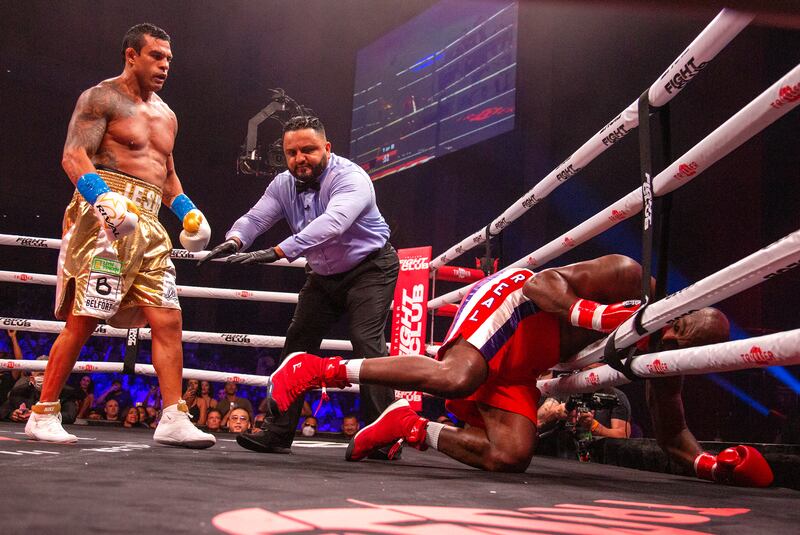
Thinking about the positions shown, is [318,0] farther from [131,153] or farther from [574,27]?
[131,153]

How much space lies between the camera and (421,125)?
715cm

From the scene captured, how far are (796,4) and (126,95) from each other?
6.94 feet

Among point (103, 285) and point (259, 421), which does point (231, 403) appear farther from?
point (103, 285)

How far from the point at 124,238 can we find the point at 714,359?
1628 mm

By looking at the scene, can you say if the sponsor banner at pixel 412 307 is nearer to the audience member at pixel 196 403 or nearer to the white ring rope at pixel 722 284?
the white ring rope at pixel 722 284

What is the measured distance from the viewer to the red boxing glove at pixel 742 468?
1600 millimetres

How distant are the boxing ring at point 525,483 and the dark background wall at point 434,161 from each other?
3272 mm

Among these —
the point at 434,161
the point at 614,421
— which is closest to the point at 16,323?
the point at 614,421

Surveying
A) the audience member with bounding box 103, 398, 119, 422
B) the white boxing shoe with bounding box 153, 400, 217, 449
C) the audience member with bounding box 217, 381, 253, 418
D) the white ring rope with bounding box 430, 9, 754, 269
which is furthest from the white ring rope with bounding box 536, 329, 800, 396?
the audience member with bounding box 103, 398, 119, 422

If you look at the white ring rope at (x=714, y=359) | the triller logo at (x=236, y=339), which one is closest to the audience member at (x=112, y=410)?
the triller logo at (x=236, y=339)

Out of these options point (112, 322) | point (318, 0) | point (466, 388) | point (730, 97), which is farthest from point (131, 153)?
point (318, 0)

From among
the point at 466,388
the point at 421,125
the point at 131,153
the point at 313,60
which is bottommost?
the point at 466,388

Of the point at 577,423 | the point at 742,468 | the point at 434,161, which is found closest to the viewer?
the point at 742,468

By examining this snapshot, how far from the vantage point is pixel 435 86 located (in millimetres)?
6969
